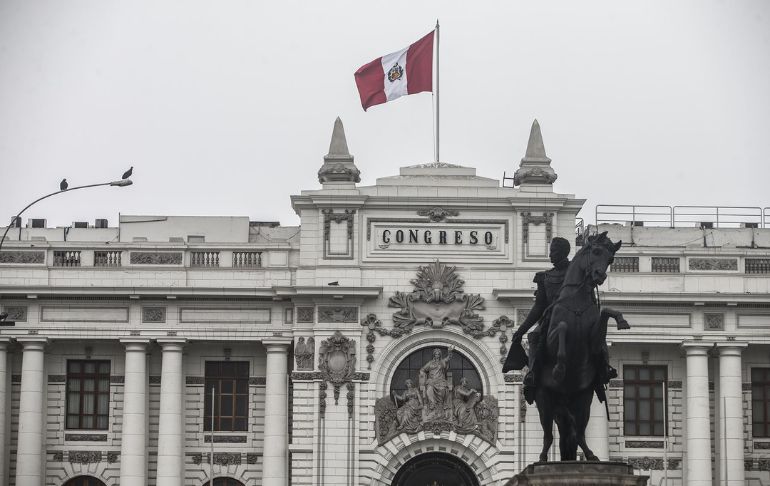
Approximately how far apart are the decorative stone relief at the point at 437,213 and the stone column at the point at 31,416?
14451 millimetres

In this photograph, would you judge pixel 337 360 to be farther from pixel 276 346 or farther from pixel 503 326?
pixel 503 326

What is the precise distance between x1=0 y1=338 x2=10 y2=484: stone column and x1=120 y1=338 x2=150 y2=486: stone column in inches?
171

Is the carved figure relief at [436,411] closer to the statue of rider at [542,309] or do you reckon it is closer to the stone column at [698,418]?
the stone column at [698,418]

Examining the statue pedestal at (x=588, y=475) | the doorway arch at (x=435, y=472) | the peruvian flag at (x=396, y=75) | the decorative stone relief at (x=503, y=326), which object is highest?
the peruvian flag at (x=396, y=75)

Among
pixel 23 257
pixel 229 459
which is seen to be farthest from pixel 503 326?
pixel 23 257

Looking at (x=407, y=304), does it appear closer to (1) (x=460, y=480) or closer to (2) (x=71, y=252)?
(1) (x=460, y=480)

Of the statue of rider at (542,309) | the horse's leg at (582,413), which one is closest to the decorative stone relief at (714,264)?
the statue of rider at (542,309)

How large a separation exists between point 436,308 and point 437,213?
3.44 meters

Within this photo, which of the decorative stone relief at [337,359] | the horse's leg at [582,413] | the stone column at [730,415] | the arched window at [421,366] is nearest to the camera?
the horse's leg at [582,413]

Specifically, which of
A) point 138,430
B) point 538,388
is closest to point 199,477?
point 138,430

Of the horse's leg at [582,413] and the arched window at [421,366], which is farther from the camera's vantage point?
the arched window at [421,366]

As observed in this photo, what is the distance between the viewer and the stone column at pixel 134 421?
72.1m

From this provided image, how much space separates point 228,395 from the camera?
74000 millimetres

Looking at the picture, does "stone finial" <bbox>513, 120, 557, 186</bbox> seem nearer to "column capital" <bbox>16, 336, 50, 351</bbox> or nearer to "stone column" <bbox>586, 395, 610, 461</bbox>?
"stone column" <bbox>586, 395, 610, 461</bbox>
